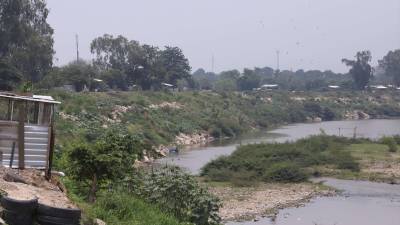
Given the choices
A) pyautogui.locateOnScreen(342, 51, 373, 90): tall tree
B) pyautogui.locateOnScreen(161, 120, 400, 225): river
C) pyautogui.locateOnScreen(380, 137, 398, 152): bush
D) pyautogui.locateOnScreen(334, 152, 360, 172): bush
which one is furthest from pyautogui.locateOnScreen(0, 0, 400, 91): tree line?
pyautogui.locateOnScreen(380, 137, 398, 152): bush

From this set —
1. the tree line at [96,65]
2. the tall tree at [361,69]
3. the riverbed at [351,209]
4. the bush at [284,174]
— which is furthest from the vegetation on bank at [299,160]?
the tall tree at [361,69]

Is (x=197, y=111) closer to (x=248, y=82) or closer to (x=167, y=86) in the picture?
(x=167, y=86)

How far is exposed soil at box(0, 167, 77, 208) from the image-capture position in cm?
998

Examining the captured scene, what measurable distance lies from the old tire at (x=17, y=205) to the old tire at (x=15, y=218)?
49mm

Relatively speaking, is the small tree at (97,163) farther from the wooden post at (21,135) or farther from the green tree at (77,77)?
the green tree at (77,77)

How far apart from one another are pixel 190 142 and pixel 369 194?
1019 inches

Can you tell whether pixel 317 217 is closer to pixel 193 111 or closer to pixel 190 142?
pixel 190 142

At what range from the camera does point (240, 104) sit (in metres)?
83.6

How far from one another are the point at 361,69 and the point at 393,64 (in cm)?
1586

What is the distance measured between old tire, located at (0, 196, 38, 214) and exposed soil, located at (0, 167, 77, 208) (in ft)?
1.79

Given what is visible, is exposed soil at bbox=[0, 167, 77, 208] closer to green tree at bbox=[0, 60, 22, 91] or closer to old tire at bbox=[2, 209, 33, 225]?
old tire at bbox=[2, 209, 33, 225]

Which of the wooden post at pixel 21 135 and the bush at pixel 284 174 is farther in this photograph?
the bush at pixel 284 174

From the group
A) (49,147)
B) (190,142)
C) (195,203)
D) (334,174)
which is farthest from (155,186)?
(190,142)

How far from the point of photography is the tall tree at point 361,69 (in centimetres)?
11631
